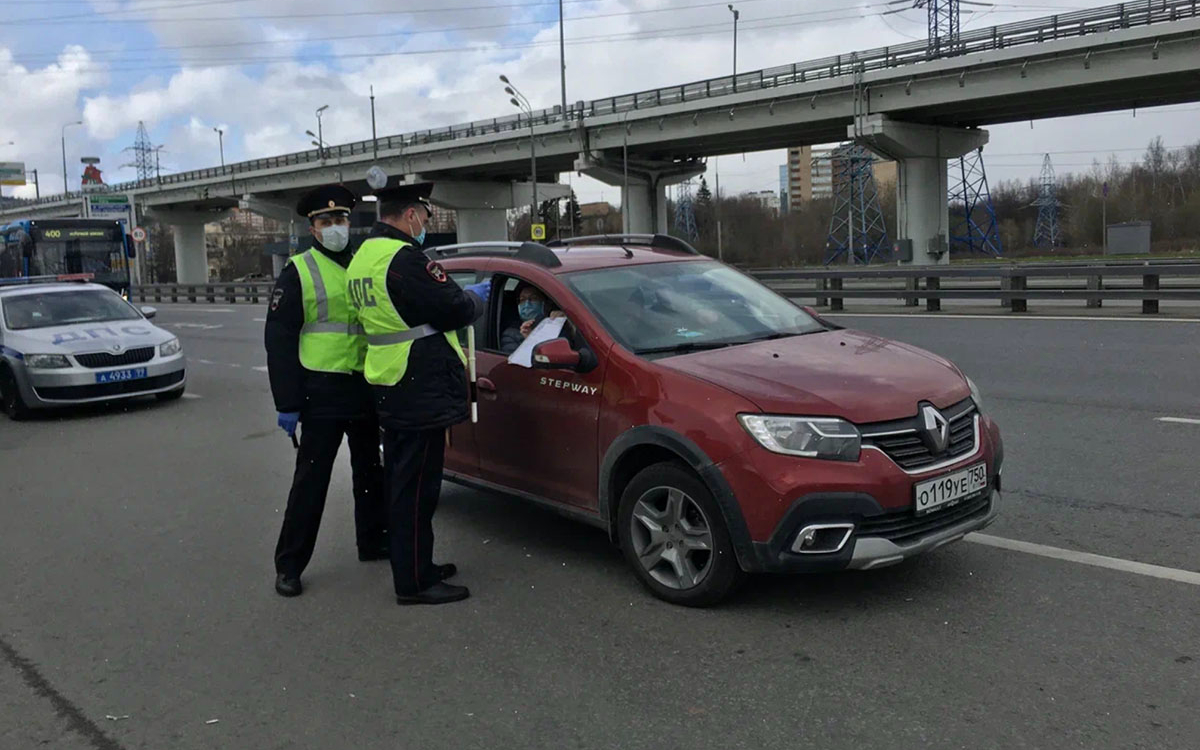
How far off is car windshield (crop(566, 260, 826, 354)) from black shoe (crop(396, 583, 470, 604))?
1.44 metres

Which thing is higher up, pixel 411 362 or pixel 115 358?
pixel 411 362

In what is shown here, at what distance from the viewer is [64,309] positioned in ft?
40.3

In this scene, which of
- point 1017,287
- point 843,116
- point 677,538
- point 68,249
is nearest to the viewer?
point 677,538

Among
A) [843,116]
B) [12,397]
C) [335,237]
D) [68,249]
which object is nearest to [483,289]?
[335,237]

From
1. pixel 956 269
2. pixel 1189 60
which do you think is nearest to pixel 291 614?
pixel 956 269

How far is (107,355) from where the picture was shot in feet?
37.1

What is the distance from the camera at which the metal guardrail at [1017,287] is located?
1678 cm

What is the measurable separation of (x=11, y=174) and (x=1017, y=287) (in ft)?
340

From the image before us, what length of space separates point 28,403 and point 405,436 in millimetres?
8584

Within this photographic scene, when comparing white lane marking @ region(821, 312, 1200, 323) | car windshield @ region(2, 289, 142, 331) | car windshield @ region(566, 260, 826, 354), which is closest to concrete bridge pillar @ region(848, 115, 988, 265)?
white lane marking @ region(821, 312, 1200, 323)

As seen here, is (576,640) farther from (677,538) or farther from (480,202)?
(480,202)

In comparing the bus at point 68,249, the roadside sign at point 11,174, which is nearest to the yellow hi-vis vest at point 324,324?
the bus at point 68,249

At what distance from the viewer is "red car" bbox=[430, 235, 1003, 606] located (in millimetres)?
4031

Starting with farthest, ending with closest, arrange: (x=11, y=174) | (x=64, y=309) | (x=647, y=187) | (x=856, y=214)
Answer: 1. (x=11, y=174)
2. (x=856, y=214)
3. (x=647, y=187)
4. (x=64, y=309)
